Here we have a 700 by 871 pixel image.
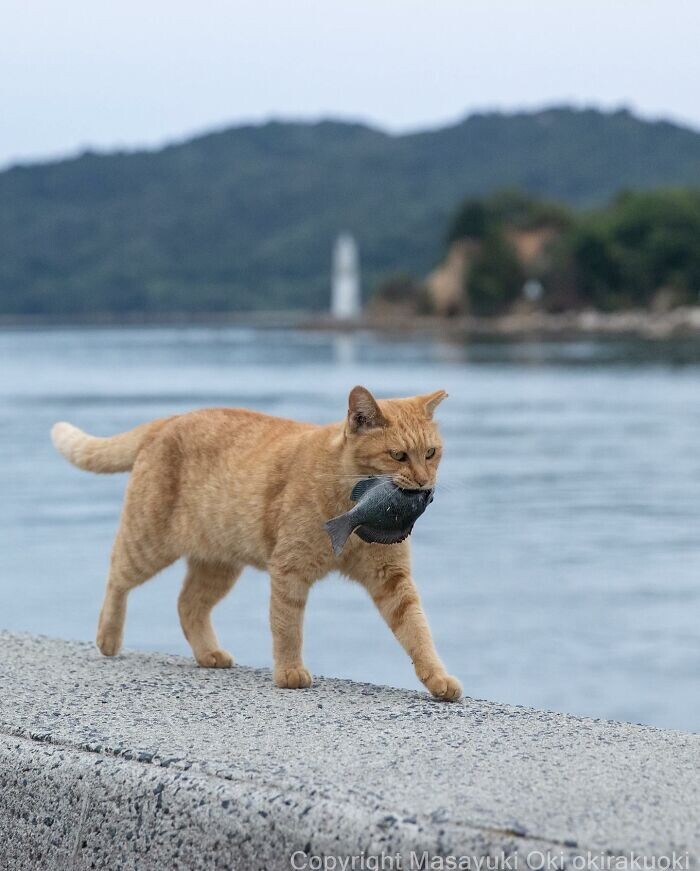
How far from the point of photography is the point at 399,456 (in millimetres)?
4227

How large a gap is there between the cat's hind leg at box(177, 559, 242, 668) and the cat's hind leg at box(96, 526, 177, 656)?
0.62 feet

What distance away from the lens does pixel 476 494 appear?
1548 cm

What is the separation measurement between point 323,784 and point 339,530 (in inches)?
48.6

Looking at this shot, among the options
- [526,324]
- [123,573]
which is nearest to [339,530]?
[123,573]

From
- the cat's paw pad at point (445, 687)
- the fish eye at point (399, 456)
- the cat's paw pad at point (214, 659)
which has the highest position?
the fish eye at point (399, 456)

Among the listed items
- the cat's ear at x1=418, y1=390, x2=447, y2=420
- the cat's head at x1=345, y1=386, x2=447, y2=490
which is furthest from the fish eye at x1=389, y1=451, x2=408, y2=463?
the cat's ear at x1=418, y1=390, x2=447, y2=420

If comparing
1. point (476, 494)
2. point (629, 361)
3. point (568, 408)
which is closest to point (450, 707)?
point (476, 494)

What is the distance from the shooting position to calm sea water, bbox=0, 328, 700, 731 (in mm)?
7742

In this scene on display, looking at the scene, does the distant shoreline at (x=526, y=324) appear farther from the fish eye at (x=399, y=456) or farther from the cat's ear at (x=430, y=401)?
the fish eye at (x=399, y=456)

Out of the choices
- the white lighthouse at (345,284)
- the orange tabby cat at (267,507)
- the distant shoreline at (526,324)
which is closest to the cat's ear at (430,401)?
the orange tabby cat at (267,507)

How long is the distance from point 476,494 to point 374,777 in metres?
12.4

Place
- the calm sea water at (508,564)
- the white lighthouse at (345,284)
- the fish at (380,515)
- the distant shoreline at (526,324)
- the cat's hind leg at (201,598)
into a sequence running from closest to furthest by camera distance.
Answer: the fish at (380,515)
the cat's hind leg at (201,598)
the calm sea water at (508,564)
the distant shoreline at (526,324)
the white lighthouse at (345,284)

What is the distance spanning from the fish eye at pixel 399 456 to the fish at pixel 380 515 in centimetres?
7

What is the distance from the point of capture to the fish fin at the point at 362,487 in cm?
428
